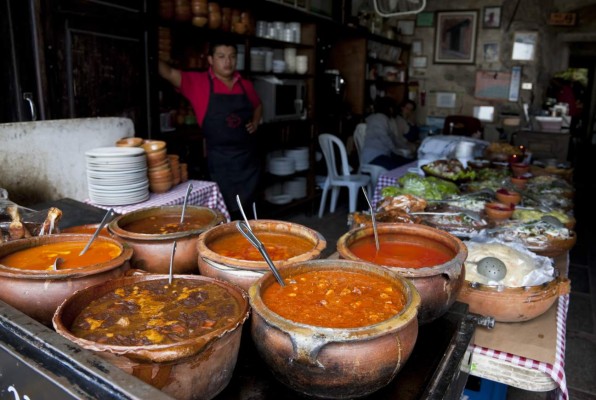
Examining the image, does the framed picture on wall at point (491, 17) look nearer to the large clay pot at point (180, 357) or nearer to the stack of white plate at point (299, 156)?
the stack of white plate at point (299, 156)

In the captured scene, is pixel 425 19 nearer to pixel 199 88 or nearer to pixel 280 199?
pixel 280 199

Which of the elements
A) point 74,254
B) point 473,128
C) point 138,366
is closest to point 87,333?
point 138,366

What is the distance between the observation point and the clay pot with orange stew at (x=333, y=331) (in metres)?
0.88

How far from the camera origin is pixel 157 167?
3.24 m

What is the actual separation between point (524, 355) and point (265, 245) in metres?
1.00

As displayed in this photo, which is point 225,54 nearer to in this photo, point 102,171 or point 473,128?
point 102,171

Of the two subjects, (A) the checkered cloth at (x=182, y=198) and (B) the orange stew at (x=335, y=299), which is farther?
(A) the checkered cloth at (x=182, y=198)

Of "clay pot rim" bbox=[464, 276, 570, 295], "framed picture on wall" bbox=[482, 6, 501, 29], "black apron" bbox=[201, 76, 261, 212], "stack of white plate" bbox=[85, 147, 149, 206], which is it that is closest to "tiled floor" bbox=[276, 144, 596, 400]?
"clay pot rim" bbox=[464, 276, 570, 295]

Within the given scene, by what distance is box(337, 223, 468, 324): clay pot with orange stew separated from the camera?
125cm

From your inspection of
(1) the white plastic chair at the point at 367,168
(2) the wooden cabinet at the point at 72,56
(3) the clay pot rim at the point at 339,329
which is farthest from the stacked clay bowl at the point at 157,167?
(1) the white plastic chair at the point at 367,168

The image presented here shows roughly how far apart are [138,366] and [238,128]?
12.9ft

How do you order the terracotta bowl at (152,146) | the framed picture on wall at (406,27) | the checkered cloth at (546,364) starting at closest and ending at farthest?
the checkered cloth at (546,364)
the terracotta bowl at (152,146)
the framed picture on wall at (406,27)

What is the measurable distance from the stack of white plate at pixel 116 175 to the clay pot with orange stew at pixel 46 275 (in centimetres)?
165

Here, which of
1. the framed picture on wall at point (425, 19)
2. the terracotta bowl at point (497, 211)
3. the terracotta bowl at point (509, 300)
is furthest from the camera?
the framed picture on wall at point (425, 19)
